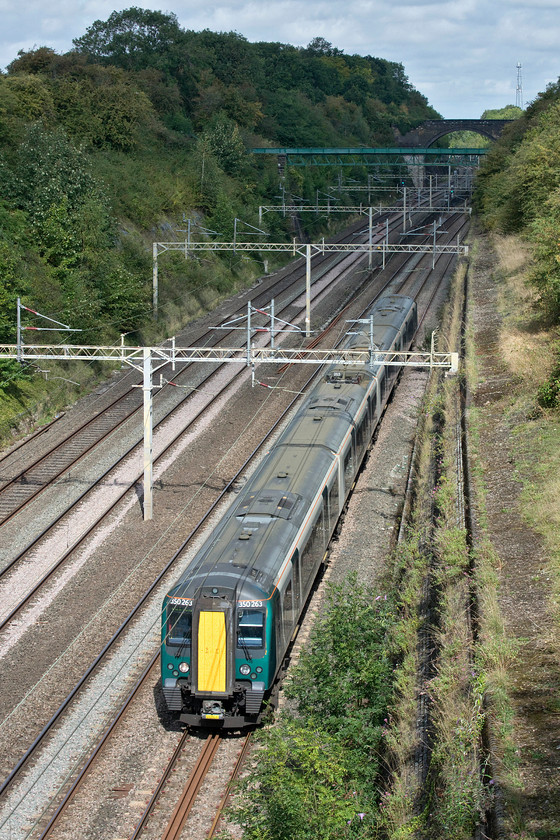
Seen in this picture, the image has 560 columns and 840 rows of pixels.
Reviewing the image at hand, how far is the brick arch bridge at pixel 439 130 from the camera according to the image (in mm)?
106438

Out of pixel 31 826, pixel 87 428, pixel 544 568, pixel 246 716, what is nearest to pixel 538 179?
pixel 87 428

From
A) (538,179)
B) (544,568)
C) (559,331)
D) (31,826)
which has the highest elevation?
(538,179)

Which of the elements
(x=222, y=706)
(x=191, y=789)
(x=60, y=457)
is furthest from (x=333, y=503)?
(x=60, y=457)

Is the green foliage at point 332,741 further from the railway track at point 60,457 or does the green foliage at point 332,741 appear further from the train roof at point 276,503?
the railway track at point 60,457

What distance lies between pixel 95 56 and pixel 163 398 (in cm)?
6027

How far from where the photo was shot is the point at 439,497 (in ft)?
75.8

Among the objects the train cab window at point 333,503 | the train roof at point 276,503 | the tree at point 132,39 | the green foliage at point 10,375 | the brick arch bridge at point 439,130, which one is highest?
the tree at point 132,39

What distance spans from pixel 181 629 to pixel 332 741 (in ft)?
11.3

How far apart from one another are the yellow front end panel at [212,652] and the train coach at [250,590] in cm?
2

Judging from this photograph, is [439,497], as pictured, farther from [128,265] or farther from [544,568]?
[128,265]

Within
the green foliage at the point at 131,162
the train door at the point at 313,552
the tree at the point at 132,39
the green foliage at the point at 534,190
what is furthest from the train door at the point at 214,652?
the tree at the point at 132,39

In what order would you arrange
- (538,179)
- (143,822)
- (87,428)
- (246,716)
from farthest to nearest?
1. (538,179)
2. (87,428)
3. (246,716)
4. (143,822)

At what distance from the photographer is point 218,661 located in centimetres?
1512

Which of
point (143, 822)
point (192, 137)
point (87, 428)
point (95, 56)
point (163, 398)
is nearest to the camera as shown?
point (143, 822)
